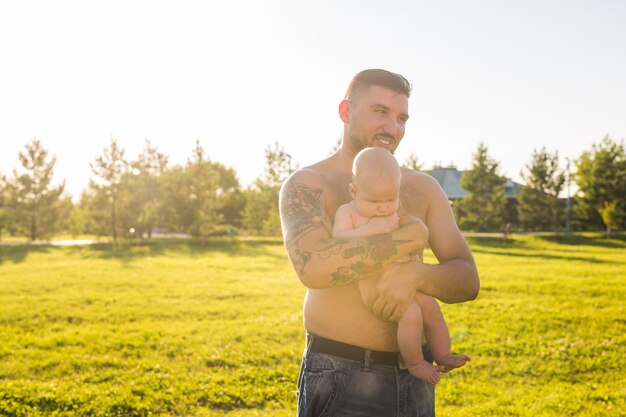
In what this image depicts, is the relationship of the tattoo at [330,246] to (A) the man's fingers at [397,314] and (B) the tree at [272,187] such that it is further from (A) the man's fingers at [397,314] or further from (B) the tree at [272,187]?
(B) the tree at [272,187]

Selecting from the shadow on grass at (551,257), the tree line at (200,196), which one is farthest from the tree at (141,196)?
the shadow on grass at (551,257)

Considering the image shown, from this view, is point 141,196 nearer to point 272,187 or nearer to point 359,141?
point 272,187

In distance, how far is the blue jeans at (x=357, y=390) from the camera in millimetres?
2857

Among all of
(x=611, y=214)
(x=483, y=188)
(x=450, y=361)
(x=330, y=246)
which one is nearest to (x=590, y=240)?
(x=611, y=214)

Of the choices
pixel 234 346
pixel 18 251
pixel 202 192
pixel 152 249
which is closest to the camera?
pixel 234 346

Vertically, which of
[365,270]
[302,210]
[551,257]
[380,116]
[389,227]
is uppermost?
[380,116]

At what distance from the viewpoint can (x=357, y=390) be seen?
2857 millimetres

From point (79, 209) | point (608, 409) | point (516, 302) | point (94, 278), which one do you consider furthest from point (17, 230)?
point (608, 409)

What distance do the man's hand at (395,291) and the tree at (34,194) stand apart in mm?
47688

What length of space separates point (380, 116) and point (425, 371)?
4.98 feet

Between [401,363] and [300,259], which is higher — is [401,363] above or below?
below

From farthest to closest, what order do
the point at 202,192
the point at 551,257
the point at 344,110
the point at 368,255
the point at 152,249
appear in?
the point at 202,192
the point at 152,249
the point at 551,257
the point at 344,110
the point at 368,255

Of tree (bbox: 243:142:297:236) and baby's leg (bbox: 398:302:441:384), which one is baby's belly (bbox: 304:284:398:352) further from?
tree (bbox: 243:142:297:236)

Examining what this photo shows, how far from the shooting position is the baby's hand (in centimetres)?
279
